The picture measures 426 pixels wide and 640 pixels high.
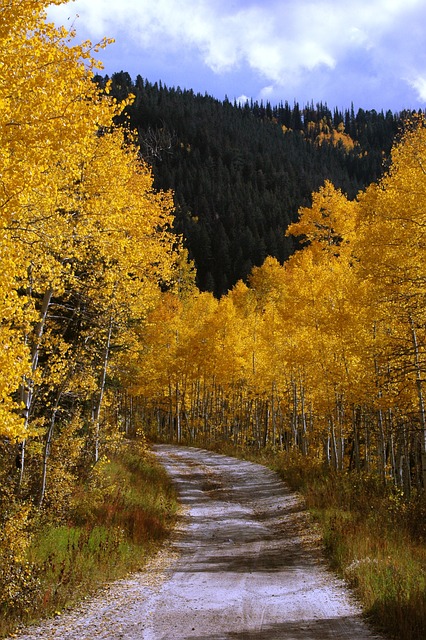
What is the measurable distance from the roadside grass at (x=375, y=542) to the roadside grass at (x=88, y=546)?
4.11 meters

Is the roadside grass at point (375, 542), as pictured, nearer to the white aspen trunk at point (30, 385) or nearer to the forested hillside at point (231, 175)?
the white aspen trunk at point (30, 385)

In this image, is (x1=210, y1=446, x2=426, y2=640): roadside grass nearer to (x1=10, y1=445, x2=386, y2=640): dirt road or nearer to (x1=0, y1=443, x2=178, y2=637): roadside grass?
(x1=10, y1=445, x2=386, y2=640): dirt road

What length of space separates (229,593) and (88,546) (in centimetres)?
310

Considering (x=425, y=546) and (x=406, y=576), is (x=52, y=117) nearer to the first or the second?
(x=406, y=576)

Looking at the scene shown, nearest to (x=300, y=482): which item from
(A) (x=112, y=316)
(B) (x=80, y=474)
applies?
(B) (x=80, y=474)

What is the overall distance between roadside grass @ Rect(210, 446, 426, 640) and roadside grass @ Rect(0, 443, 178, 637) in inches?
162

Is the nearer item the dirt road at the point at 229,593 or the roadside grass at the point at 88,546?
the dirt road at the point at 229,593

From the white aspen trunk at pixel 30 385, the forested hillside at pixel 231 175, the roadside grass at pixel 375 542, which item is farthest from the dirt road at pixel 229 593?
the forested hillside at pixel 231 175

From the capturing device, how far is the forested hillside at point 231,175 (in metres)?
90.2

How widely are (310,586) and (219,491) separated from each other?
34.7ft

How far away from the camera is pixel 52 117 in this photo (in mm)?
6383

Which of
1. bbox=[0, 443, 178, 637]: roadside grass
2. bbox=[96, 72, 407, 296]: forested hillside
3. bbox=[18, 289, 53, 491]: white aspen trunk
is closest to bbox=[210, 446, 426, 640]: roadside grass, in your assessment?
bbox=[0, 443, 178, 637]: roadside grass

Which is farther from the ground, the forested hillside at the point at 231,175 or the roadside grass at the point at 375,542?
the forested hillside at the point at 231,175

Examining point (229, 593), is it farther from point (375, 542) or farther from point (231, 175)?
point (231, 175)
